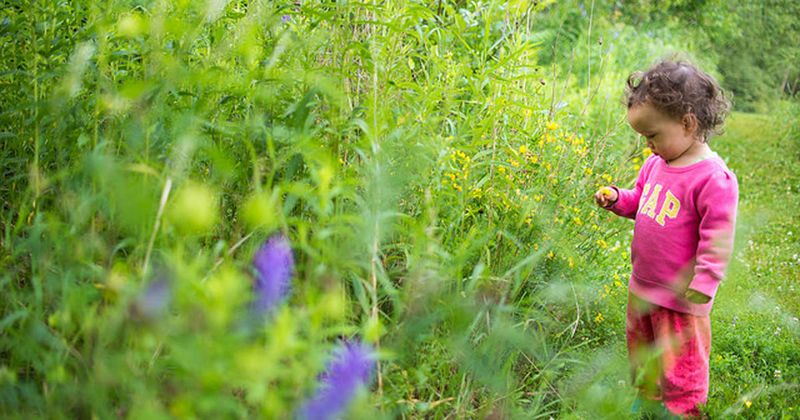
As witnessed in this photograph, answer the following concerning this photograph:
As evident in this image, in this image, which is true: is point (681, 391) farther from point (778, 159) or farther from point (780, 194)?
point (778, 159)

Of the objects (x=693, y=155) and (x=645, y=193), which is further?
(x=645, y=193)

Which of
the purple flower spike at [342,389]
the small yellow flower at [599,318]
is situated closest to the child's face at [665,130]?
the small yellow flower at [599,318]

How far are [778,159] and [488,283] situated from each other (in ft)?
27.1

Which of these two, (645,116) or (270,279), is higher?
(270,279)

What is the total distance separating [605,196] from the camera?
283cm

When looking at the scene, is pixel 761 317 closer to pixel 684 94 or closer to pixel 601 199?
pixel 601 199

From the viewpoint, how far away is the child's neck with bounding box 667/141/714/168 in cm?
256

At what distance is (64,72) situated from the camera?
1.93m

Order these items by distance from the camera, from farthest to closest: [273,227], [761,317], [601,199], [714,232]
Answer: [761,317] → [601,199] → [714,232] → [273,227]

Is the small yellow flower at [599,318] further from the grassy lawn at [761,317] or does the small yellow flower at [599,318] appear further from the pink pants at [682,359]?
the grassy lawn at [761,317]

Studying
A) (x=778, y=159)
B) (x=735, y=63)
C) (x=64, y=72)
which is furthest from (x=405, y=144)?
A: (x=735, y=63)

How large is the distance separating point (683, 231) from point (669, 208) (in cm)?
11

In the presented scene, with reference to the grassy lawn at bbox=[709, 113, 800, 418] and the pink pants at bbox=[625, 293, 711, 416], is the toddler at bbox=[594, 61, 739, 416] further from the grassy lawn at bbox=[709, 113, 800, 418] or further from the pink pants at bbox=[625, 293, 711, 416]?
the grassy lawn at bbox=[709, 113, 800, 418]

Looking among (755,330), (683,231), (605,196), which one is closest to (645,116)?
(605,196)
